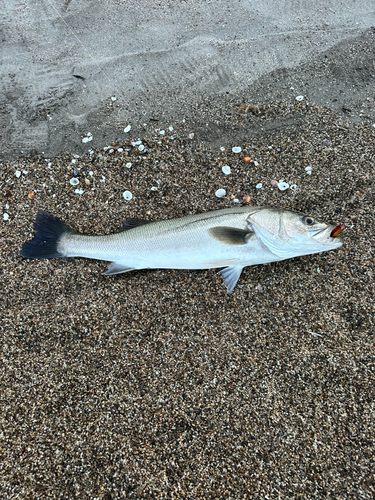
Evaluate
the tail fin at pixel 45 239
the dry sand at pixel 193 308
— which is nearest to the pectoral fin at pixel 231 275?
the dry sand at pixel 193 308

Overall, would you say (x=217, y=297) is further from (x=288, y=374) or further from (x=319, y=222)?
(x=319, y=222)

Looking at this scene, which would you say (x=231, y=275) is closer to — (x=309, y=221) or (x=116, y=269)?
(x=309, y=221)

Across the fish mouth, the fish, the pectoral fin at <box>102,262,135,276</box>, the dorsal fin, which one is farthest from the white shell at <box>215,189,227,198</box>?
the pectoral fin at <box>102,262,135,276</box>

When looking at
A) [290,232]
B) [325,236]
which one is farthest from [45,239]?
[325,236]

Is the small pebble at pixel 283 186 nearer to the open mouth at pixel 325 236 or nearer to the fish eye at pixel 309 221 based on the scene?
the fish eye at pixel 309 221

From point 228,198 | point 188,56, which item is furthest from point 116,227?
point 188,56

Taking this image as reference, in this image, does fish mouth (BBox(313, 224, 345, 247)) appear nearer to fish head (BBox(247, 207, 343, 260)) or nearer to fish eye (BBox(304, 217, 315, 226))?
fish head (BBox(247, 207, 343, 260))
